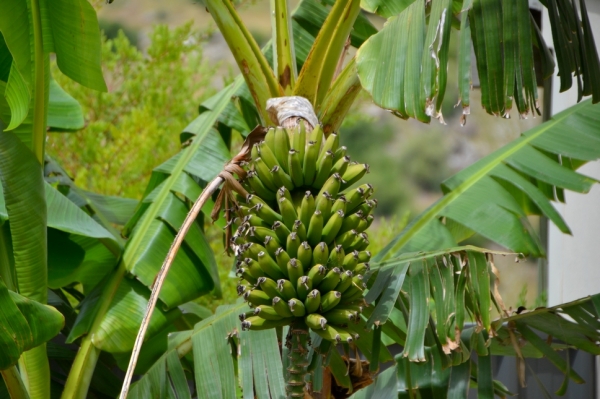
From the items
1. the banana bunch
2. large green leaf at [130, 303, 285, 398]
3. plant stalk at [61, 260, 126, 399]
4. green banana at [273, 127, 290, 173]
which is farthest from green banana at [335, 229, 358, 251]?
plant stalk at [61, 260, 126, 399]

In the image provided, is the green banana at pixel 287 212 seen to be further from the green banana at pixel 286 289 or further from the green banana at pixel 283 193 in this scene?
the green banana at pixel 286 289

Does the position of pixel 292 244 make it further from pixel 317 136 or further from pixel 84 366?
pixel 84 366

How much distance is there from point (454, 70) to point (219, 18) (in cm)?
417

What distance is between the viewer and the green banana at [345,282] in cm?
138

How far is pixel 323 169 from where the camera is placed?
4.85 ft

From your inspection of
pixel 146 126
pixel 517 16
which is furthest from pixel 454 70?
pixel 517 16

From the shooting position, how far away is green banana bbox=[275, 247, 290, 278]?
138cm

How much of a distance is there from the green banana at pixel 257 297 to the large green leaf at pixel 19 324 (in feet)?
1.94

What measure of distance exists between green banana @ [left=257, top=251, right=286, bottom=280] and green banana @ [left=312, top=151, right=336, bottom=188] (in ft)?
0.74

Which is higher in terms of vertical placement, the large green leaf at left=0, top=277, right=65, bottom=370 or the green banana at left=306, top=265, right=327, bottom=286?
the green banana at left=306, top=265, right=327, bottom=286

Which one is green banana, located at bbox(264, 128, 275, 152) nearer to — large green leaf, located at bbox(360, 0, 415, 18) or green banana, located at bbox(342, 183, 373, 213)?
green banana, located at bbox(342, 183, 373, 213)

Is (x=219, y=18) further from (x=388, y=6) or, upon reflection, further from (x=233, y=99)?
(x=233, y=99)

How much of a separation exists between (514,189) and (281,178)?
50.2 inches

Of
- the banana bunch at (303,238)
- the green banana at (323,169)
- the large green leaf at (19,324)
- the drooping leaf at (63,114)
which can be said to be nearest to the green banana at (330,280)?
the banana bunch at (303,238)
